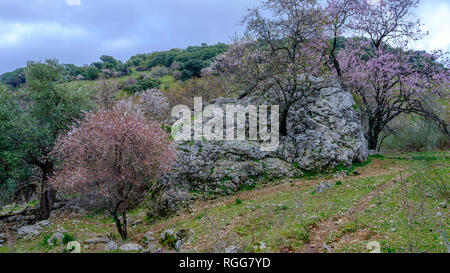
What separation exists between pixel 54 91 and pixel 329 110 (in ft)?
65.9

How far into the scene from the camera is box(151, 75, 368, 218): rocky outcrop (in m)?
15.7

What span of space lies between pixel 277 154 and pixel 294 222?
9.26 meters

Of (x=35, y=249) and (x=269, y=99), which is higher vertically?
(x=269, y=99)

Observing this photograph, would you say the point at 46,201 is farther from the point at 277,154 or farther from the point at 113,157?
the point at 277,154

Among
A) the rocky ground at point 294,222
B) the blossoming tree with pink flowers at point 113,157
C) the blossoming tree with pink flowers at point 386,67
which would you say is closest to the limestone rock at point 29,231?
the rocky ground at point 294,222

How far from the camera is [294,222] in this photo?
904 centimetres

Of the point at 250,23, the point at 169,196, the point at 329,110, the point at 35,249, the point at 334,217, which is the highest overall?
the point at 250,23

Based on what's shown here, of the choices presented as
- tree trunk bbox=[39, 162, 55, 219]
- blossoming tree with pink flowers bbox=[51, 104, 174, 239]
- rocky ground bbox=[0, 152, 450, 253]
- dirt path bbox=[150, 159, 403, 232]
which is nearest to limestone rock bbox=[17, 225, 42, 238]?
rocky ground bbox=[0, 152, 450, 253]

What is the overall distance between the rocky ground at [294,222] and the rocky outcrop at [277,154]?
0.87 metres

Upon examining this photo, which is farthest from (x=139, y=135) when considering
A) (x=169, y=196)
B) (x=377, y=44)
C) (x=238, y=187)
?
(x=377, y=44)

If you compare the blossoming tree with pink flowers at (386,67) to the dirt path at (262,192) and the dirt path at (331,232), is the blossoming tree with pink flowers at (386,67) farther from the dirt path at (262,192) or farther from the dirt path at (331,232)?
the dirt path at (331,232)

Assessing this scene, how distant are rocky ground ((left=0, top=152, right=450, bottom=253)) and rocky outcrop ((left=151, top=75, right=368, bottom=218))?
87cm

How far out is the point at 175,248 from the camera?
9797 millimetres

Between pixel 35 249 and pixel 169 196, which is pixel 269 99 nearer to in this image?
pixel 169 196
